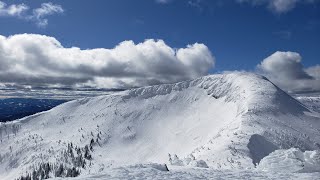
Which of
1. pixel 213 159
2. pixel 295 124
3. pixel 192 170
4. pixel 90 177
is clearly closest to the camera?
pixel 90 177

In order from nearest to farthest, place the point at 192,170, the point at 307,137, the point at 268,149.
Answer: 1. the point at 192,170
2. the point at 268,149
3. the point at 307,137

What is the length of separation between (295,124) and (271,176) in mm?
166166

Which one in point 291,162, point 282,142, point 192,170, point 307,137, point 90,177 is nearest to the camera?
point 90,177

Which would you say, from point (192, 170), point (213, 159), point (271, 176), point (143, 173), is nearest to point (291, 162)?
point (271, 176)

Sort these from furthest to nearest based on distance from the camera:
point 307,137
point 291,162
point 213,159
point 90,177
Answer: point 307,137
point 213,159
point 291,162
point 90,177

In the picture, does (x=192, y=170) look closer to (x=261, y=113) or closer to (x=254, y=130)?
(x=254, y=130)

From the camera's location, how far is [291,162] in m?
51.2

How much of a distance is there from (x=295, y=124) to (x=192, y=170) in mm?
166223

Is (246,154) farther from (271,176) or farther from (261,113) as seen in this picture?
(261,113)

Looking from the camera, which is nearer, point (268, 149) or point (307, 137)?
point (268, 149)

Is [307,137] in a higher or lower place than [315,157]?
lower

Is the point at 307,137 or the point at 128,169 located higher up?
the point at 128,169

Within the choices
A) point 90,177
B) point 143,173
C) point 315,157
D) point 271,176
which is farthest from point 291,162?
point 90,177

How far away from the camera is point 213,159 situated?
349 ft
